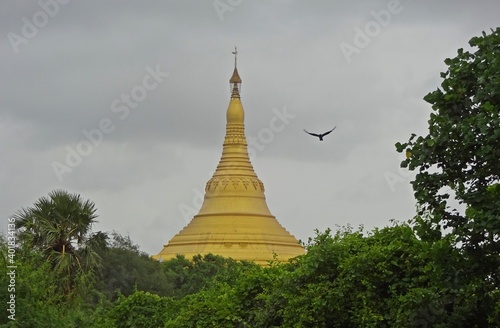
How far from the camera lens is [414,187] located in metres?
20.3

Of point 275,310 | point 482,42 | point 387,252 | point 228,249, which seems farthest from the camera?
point 228,249

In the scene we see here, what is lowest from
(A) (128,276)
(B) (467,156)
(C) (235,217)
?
(B) (467,156)

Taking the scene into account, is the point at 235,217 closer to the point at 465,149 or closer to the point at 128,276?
the point at 128,276

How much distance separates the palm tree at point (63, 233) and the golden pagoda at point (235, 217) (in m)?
54.2

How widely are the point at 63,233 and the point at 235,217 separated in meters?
60.2

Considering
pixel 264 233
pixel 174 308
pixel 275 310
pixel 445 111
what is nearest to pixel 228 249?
pixel 264 233

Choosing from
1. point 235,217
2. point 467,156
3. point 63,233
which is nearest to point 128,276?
point 63,233

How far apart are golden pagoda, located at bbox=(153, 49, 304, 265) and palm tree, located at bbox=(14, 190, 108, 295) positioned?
54162mm

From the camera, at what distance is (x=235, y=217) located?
92.9 m

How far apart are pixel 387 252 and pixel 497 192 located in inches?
251

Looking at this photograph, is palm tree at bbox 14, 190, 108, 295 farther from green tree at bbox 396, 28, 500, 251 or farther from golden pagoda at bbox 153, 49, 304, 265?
golden pagoda at bbox 153, 49, 304, 265

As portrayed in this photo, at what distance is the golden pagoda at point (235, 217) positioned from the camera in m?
89.6

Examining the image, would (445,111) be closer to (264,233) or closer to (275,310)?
(275,310)

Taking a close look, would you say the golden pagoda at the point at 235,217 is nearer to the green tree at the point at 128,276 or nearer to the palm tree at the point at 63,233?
the green tree at the point at 128,276
